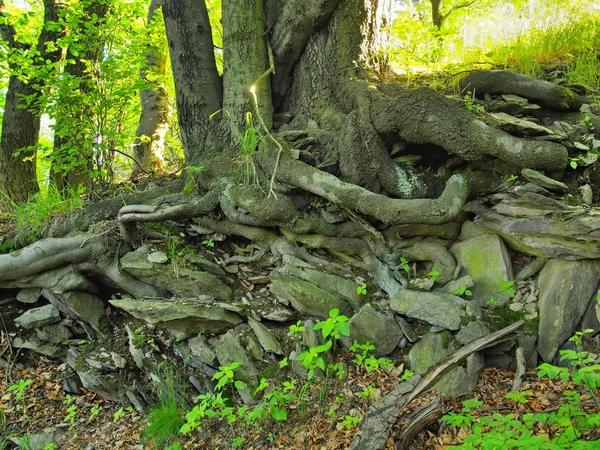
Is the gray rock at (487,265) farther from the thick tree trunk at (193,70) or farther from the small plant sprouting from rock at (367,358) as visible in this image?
the thick tree trunk at (193,70)

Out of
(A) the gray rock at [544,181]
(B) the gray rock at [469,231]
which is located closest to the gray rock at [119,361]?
(B) the gray rock at [469,231]

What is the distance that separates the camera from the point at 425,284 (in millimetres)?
4277

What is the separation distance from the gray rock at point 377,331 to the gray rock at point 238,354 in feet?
3.29

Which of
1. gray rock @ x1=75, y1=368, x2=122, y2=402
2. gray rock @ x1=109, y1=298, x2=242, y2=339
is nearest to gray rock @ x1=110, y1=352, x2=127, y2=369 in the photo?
gray rock @ x1=75, y1=368, x2=122, y2=402

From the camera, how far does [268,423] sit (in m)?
3.74

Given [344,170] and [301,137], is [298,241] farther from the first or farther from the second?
[301,137]

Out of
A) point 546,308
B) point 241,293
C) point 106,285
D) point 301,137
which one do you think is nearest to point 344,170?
point 301,137

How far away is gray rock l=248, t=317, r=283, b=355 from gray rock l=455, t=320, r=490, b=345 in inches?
66.6

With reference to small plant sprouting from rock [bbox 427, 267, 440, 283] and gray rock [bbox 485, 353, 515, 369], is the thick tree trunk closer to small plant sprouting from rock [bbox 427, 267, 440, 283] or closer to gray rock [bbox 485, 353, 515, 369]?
small plant sprouting from rock [bbox 427, 267, 440, 283]

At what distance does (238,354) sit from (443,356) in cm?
193

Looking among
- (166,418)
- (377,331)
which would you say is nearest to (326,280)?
(377,331)

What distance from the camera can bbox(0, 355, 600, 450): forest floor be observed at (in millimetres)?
3266

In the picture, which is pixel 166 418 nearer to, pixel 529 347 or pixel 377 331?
pixel 377 331

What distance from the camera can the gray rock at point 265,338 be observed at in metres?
4.18
